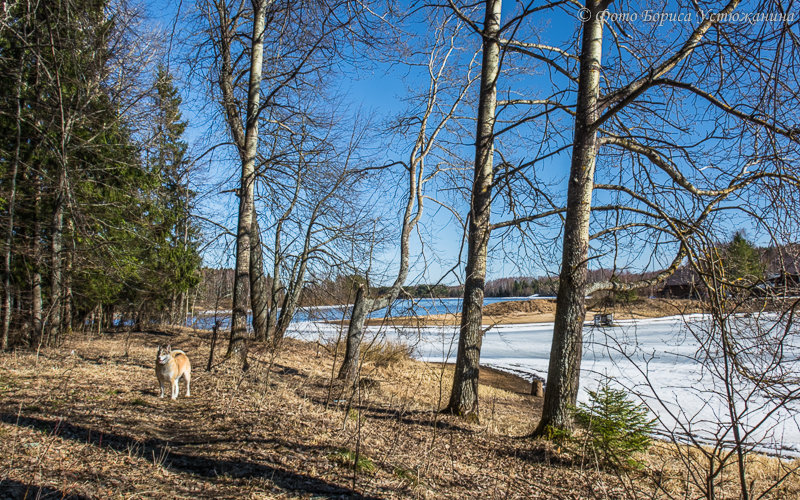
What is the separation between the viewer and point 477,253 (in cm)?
790

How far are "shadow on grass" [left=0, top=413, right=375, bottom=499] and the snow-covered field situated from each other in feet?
5.63

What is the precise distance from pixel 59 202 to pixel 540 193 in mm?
8978

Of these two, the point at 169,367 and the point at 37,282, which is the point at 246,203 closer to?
the point at 37,282

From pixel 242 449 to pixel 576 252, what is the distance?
4.68 m

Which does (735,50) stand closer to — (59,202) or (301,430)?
(301,430)

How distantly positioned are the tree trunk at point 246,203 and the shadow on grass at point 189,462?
5268 mm

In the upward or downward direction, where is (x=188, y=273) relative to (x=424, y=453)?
upward

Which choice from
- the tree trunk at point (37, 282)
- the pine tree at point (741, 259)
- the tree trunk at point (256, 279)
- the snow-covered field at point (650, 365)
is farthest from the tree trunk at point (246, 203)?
the pine tree at point (741, 259)

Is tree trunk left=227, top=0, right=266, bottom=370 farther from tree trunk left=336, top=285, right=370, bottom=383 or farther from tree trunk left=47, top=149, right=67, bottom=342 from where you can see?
tree trunk left=47, top=149, right=67, bottom=342

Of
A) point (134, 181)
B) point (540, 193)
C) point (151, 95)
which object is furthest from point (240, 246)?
point (540, 193)

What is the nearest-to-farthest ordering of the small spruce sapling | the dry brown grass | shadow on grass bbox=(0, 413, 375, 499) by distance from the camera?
the dry brown grass, shadow on grass bbox=(0, 413, 375, 499), the small spruce sapling

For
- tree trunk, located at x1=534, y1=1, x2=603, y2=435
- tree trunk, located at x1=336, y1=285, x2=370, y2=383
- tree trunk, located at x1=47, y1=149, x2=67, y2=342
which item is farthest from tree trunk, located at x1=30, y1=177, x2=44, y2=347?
tree trunk, located at x1=534, y1=1, x2=603, y2=435

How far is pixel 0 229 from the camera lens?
918 centimetres

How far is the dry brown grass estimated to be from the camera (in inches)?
151
